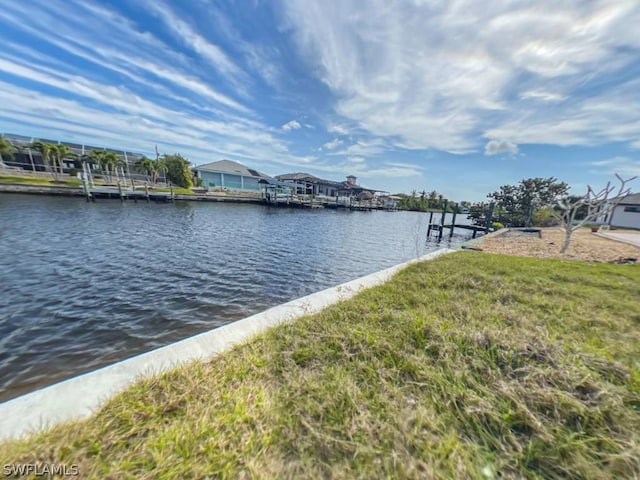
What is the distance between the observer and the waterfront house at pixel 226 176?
4825cm

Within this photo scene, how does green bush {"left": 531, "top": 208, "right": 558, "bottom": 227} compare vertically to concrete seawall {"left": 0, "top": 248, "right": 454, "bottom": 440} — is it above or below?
above

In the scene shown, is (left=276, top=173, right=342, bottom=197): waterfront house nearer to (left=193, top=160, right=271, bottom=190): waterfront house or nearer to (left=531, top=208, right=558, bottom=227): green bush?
(left=193, top=160, right=271, bottom=190): waterfront house

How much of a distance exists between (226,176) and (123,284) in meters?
47.8

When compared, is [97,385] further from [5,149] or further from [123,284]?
[5,149]

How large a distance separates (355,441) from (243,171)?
5752 centimetres

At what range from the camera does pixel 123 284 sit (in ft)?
21.5

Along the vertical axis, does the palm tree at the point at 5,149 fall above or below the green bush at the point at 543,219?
above

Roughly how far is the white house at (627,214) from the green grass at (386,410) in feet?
118

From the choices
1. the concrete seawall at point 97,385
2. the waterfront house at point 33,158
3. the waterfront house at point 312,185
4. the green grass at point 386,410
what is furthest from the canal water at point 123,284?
the waterfront house at point 312,185

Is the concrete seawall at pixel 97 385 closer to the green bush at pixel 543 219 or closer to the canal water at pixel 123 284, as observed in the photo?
the canal water at pixel 123 284

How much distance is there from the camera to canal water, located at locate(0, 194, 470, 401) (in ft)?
13.5

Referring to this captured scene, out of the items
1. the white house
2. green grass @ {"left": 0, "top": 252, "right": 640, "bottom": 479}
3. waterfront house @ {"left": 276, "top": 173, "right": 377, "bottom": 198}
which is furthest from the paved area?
waterfront house @ {"left": 276, "top": 173, "right": 377, "bottom": 198}

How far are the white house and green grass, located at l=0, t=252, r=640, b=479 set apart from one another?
35.9 metres

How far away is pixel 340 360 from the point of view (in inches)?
102
